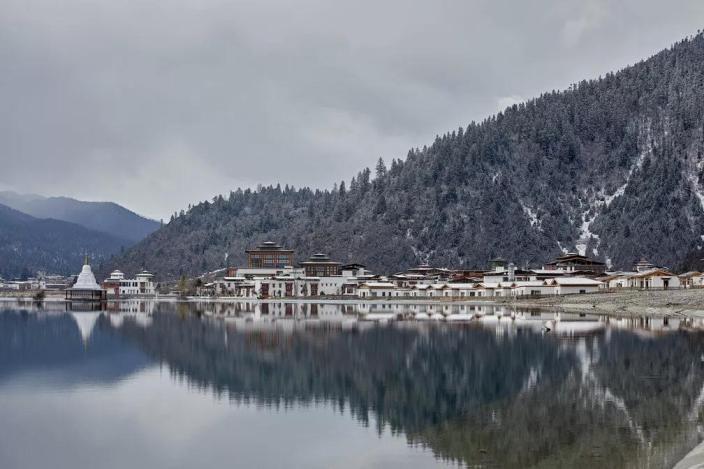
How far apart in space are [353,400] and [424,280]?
113643mm

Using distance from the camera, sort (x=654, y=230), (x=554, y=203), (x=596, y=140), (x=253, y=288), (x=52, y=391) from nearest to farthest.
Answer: (x=52, y=391) < (x=253, y=288) < (x=654, y=230) < (x=554, y=203) < (x=596, y=140)

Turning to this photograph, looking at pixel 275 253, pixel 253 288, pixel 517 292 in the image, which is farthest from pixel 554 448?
pixel 275 253

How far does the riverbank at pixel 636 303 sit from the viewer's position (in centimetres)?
8206

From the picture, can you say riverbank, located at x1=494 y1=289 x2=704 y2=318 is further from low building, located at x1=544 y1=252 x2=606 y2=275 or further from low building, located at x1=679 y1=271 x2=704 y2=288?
low building, located at x1=544 y1=252 x2=606 y2=275

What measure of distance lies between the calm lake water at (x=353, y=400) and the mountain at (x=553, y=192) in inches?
4175

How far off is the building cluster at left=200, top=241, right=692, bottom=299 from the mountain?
1150 centimetres

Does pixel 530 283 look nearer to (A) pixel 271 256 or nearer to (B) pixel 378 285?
(B) pixel 378 285

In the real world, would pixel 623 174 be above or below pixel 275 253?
above

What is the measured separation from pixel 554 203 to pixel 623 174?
1813 cm

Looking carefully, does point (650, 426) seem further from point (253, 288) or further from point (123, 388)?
point (253, 288)

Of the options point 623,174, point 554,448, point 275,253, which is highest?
point 623,174

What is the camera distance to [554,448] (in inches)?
869

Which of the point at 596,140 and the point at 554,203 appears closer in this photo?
the point at 554,203

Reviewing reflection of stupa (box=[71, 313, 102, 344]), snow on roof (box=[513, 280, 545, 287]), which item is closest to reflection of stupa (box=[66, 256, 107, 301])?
reflection of stupa (box=[71, 313, 102, 344])
